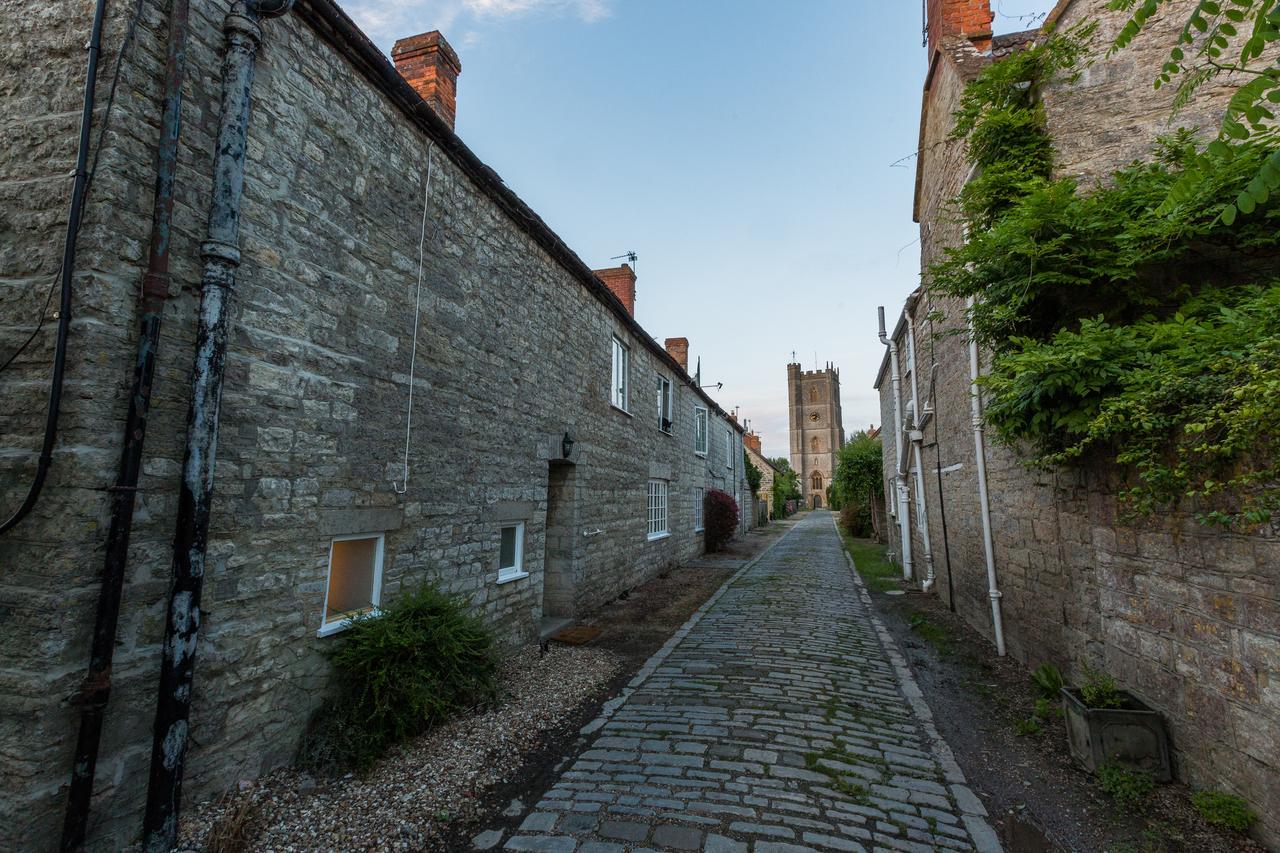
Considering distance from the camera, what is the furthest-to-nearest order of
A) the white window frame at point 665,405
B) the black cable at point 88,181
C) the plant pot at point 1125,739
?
1. the white window frame at point 665,405
2. the plant pot at point 1125,739
3. the black cable at point 88,181

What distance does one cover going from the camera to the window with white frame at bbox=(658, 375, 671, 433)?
15.1 m

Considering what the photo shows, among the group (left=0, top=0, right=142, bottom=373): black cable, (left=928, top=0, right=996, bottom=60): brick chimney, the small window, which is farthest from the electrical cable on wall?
(left=928, top=0, right=996, bottom=60): brick chimney

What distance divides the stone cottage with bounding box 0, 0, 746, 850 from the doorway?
8.74 ft

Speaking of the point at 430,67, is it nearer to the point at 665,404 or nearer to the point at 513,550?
the point at 513,550

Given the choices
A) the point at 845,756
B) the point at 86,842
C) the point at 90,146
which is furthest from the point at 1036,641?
the point at 90,146

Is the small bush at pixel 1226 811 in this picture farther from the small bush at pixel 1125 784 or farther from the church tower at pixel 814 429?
the church tower at pixel 814 429

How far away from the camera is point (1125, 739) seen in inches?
162

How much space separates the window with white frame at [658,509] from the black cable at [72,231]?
1148cm

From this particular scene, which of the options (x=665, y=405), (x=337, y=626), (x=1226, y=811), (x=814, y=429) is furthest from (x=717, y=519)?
(x=814, y=429)

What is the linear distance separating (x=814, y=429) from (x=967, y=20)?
225ft

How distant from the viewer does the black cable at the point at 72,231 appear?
114 inches

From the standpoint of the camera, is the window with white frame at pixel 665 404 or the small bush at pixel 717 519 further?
the small bush at pixel 717 519

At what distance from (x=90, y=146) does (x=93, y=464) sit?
1760mm

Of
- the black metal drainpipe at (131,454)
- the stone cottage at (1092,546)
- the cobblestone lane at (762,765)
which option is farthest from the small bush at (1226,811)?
the black metal drainpipe at (131,454)
